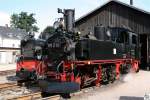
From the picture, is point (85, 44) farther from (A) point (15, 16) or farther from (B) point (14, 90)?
(A) point (15, 16)

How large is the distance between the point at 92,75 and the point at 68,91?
2.99m

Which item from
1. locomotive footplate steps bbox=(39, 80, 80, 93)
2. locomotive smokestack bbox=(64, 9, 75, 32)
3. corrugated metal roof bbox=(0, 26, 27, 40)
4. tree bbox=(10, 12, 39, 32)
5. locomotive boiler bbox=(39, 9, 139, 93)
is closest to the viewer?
locomotive footplate steps bbox=(39, 80, 80, 93)

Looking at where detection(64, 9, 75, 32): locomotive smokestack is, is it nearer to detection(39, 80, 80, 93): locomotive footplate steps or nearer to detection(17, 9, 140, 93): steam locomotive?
detection(17, 9, 140, 93): steam locomotive

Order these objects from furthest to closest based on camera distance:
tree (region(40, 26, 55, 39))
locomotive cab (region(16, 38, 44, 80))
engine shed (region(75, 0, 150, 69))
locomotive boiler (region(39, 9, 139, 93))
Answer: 1. engine shed (region(75, 0, 150, 69))
2. locomotive cab (region(16, 38, 44, 80))
3. tree (region(40, 26, 55, 39))
4. locomotive boiler (region(39, 9, 139, 93))

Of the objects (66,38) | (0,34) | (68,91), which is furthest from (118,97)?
(0,34)

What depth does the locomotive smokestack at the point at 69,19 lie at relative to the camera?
1462 cm

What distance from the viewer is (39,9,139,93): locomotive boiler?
1295 cm

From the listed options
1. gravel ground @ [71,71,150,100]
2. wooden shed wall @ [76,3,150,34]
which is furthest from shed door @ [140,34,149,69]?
gravel ground @ [71,71,150,100]

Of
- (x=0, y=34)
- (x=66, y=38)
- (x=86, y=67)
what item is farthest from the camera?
(x=0, y=34)

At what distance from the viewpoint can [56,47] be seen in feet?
46.0

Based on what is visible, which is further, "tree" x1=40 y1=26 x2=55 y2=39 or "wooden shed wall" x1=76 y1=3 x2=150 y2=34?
"wooden shed wall" x1=76 y1=3 x2=150 y2=34

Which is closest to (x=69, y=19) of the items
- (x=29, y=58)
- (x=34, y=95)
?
(x=29, y=58)

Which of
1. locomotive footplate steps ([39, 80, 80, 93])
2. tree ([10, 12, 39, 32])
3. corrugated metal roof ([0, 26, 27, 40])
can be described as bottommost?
locomotive footplate steps ([39, 80, 80, 93])

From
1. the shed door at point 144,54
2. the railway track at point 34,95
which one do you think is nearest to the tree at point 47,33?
the railway track at point 34,95
